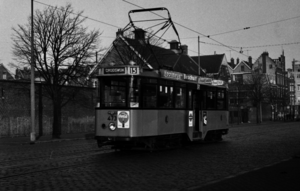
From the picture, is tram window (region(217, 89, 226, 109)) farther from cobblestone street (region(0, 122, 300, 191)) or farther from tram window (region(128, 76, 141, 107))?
tram window (region(128, 76, 141, 107))

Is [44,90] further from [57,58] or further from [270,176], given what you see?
[270,176]

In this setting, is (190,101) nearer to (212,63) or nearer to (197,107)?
(197,107)

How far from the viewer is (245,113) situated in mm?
59906

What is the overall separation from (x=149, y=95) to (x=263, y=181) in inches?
271

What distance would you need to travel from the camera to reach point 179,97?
1738 cm

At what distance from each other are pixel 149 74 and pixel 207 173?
5.53 m

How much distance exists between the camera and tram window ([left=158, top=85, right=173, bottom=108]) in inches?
626

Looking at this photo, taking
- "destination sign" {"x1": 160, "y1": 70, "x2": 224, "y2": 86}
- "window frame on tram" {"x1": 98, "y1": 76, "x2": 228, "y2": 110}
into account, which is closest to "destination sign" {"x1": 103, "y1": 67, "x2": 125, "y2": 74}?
"window frame on tram" {"x1": 98, "y1": 76, "x2": 228, "y2": 110}

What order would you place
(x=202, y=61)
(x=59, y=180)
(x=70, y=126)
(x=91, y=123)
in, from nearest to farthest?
(x=59, y=180), (x=70, y=126), (x=91, y=123), (x=202, y=61)

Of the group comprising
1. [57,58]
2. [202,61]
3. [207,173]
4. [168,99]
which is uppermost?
[202,61]

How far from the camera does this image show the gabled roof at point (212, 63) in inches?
2776

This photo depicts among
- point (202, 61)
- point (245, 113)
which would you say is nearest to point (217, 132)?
point (245, 113)

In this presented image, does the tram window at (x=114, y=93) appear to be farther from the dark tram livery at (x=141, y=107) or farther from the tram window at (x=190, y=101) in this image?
the tram window at (x=190, y=101)

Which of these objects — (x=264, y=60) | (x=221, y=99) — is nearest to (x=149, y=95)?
(x=221, y=99)
